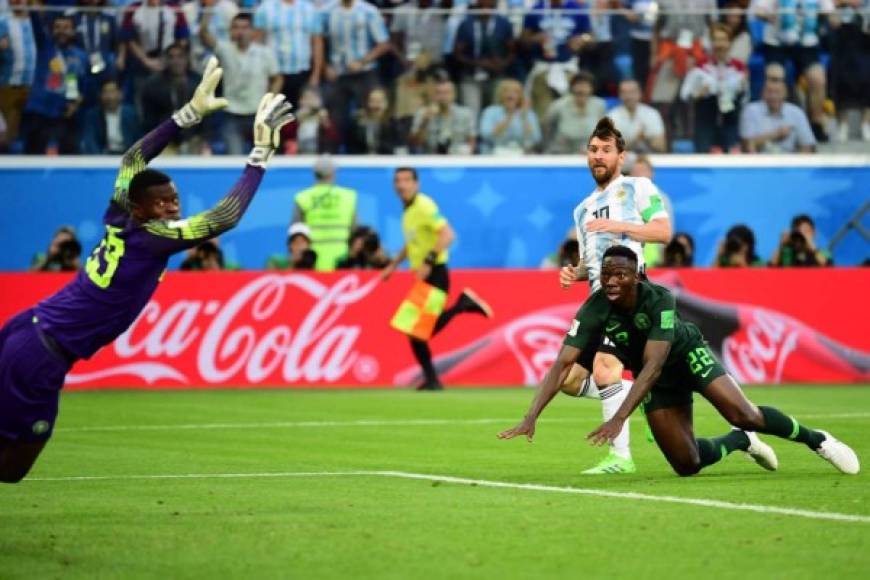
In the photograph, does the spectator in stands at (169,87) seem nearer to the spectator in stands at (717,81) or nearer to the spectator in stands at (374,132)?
the spectator in stands at (374,132)

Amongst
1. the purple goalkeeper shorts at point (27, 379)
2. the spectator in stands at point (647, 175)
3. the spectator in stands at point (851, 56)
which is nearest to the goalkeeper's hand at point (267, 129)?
the purple goalkeeper shorts at point (27, 379)

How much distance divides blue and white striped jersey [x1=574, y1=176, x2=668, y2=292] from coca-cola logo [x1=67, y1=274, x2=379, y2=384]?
10706 millimetres

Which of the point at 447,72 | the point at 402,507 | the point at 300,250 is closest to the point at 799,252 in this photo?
the point at 447,72

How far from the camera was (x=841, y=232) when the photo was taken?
27.2 metres

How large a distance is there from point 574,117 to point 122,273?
56.8 ft

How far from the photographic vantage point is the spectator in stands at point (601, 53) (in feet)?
86.1

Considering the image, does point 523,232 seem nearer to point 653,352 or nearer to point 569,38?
point 569,38

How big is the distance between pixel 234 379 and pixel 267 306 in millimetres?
987

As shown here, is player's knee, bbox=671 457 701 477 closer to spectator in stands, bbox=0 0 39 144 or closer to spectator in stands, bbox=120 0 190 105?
spectator in stands, bbox=120 0 190 105

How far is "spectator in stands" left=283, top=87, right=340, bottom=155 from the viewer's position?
1026 inches

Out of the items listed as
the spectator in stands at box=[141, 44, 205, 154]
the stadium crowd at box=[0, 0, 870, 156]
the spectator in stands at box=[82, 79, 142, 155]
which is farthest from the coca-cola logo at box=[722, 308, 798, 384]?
the spectator in stands at box=[82, 79, 142, 155]

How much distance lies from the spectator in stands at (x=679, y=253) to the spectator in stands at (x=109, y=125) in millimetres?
7541

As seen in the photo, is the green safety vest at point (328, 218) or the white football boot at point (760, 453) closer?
the white football boot at point (760, 453)

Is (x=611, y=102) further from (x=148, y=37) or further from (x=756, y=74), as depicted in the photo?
(x=148, y=37)
